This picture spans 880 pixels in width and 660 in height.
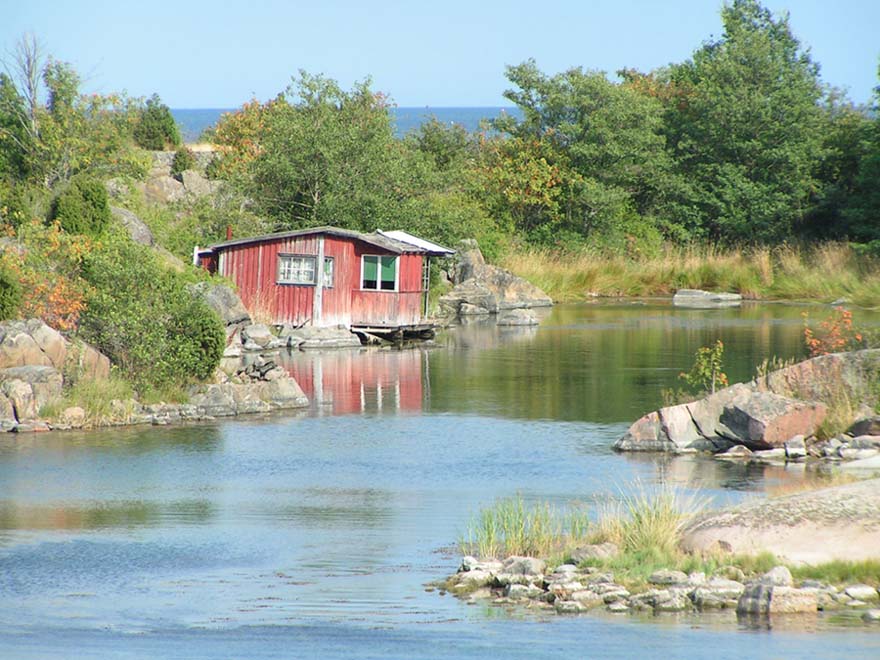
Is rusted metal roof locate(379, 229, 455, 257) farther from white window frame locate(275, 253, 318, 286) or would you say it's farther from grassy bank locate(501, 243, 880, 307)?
grassy bank locate(501, 243, 880, 307)

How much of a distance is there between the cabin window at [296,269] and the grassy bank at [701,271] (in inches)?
742

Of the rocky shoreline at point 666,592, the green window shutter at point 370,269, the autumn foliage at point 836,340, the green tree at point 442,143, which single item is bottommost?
the rocky shoreline at point 666,592

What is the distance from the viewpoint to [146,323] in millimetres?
28312

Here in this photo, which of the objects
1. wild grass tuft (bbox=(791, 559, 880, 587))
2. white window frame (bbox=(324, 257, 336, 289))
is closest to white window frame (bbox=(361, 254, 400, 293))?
white window frame (bbox=(324, 257, 336, 289))

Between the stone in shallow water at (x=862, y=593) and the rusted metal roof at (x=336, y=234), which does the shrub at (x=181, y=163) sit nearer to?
the rusted metal roof at (x=336, y=234)

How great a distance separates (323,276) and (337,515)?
84.5ft

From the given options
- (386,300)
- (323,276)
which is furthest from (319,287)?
(386,300)

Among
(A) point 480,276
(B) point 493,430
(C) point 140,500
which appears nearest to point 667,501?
(C) point 140,500

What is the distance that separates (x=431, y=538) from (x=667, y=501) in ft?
11.0

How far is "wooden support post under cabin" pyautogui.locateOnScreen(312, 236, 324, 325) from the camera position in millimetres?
43656

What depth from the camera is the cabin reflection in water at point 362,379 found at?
3052 cm

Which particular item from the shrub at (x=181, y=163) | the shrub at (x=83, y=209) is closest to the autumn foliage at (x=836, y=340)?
the shrub at (x=83, y=209)

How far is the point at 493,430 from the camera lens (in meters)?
26.9

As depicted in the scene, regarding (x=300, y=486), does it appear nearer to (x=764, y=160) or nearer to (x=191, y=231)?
(x=191, y=231)
